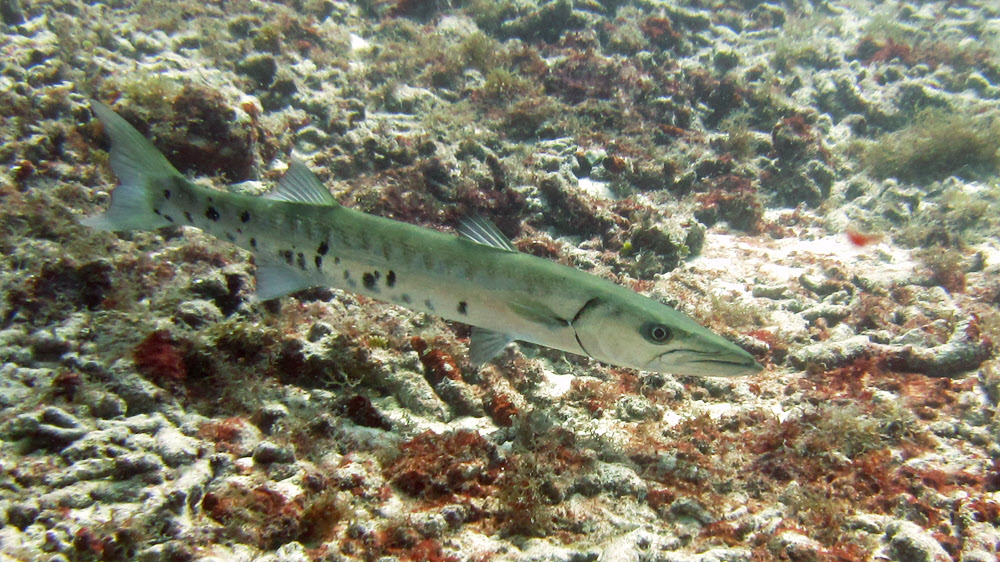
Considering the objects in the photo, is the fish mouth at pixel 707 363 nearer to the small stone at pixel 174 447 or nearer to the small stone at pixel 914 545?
the small stone at pixel 914 545

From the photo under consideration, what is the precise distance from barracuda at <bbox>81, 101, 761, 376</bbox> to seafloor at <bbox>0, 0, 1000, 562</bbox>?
637 millimetres

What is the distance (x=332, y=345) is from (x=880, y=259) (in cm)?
879

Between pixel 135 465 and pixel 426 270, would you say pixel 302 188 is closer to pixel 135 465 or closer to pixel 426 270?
pixel 426 270

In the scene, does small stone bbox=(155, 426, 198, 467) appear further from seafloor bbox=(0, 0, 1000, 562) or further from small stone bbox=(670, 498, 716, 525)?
small stone bbox=(670, 498, 716, 525)

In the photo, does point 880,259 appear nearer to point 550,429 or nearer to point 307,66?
point 550,429

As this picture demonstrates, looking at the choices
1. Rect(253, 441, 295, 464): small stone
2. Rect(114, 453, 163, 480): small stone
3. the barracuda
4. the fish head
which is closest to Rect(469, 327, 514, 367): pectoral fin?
the barracuda

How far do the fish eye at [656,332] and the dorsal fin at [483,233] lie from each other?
3.45 ft

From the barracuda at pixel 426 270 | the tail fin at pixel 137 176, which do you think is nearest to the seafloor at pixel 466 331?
the tail fin at pixel 137 176

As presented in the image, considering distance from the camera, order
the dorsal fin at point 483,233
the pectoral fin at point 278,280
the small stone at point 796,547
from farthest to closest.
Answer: the pectoral fin at point 278,280 → the dorsal fin at point 483,233 → the small stone at point 796,547

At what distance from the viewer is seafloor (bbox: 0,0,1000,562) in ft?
9.57

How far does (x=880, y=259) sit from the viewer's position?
806 cm

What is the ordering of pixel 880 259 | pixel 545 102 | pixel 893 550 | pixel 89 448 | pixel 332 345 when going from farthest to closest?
pixel 545 102 → pixel 880 259 → pixel 332 345 → pixel 893 550 → pixel 89 448

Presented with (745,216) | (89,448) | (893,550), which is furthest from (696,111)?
(89,448)

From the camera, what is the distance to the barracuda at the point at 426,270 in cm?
312
